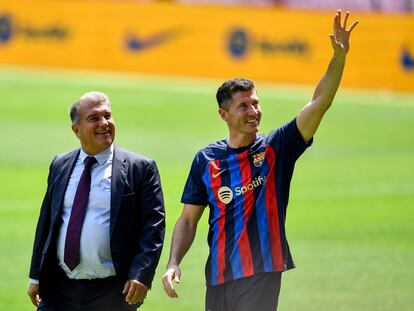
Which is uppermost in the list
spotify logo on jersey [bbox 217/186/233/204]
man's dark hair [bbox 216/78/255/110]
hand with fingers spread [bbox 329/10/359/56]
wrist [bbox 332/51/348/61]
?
hand with fingers spread [bbox 329/10/359/56]

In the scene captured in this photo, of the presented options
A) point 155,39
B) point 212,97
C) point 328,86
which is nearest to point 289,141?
point 328,86

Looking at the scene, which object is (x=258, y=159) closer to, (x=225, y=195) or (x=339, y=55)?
(x=225, y=195)

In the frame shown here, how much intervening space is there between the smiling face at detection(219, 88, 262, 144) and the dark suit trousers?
1398 mm

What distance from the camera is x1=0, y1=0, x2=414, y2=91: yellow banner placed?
3338cm

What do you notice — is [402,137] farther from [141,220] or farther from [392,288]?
[141,220]

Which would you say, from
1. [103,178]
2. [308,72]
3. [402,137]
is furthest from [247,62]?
[103,178]

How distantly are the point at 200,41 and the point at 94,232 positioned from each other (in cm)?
2633

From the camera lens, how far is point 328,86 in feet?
25.4

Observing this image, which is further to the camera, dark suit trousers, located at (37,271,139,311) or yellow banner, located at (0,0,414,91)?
yellow banner, located at (0,0,414,91)

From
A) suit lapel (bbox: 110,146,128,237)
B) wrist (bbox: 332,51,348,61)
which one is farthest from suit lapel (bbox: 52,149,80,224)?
wrist (bbox: 332,51,348,61)

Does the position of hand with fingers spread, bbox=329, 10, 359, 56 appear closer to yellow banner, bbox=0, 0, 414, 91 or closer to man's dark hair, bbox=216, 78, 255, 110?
man's dark hair, bbox=216, 78, 255, 110

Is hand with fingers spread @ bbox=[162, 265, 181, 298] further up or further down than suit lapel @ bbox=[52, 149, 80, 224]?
further down

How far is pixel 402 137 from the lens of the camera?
2678 cm

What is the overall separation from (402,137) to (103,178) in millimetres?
19231
